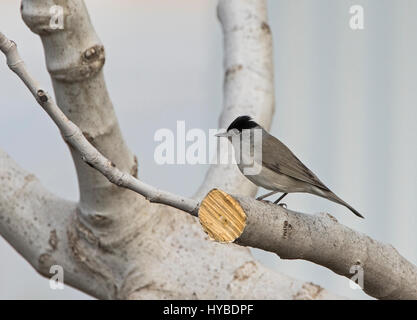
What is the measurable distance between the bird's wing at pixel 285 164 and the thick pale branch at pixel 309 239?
0.93 feet

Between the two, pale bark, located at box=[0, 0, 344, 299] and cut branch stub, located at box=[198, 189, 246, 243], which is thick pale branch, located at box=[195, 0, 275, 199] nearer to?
pale bark, located at box=[0, 0, 344, 299]

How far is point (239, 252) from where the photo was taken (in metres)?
2.49

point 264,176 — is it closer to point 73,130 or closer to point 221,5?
point 73,130

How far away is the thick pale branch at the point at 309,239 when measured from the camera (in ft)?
4.71

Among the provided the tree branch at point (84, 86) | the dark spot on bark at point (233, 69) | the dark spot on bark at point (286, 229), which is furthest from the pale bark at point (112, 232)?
the dark spot on bark at point (286, 229)

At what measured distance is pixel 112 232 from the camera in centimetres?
252

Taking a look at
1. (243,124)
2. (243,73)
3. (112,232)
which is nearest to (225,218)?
(243,124)

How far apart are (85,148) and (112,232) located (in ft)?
3.54

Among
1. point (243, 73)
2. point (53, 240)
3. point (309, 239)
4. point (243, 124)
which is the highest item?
point (243, 73)

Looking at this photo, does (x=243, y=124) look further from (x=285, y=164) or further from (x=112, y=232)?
(x=112, y=232)

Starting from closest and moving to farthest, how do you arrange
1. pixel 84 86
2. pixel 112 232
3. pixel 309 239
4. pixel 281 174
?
pixel 309 239 < pixel 281 174 < pixel 84 86 < pixel 112 232

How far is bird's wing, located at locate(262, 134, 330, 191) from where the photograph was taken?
1.93 meters

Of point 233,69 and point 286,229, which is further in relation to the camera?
point 233,69
